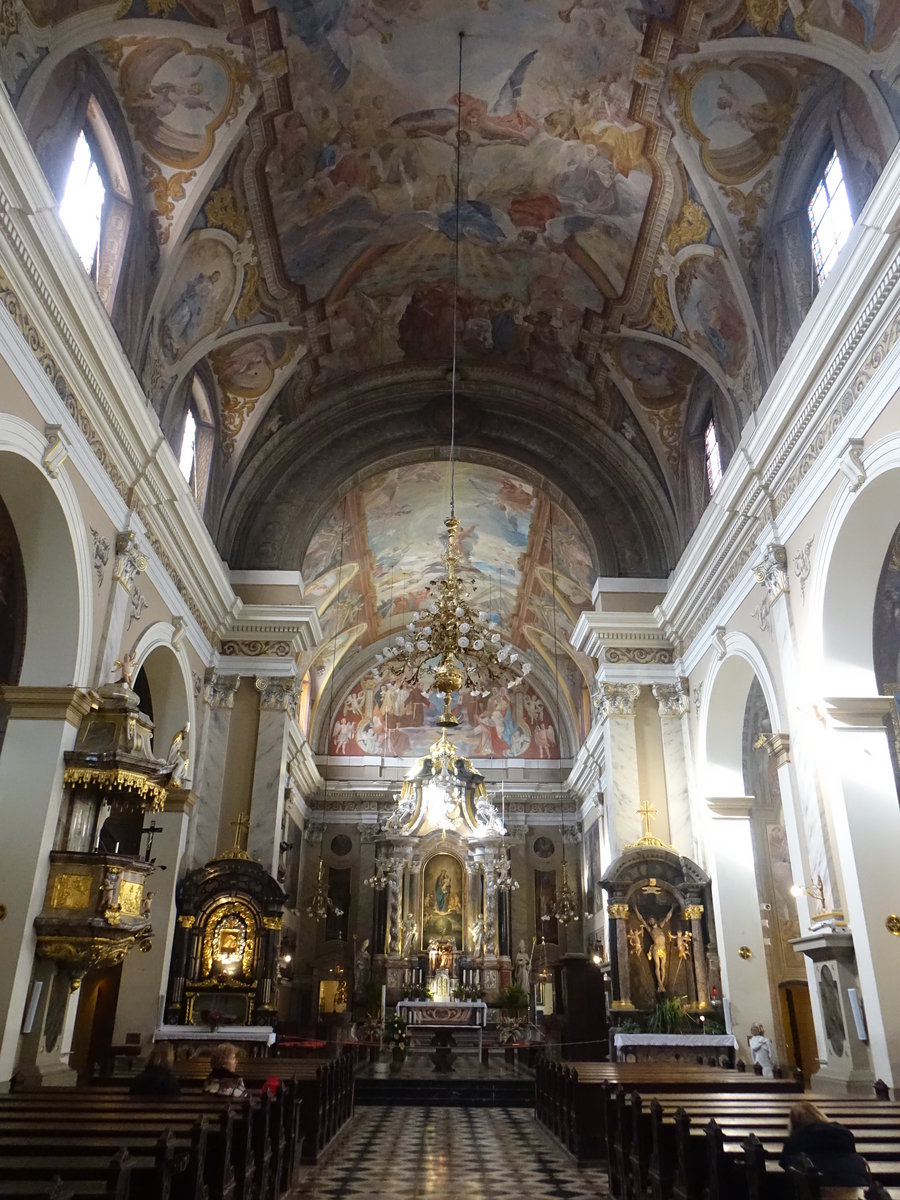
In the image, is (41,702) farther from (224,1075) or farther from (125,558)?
(224,1075)

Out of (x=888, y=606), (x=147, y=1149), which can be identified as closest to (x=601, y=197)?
(x=888, y=606)

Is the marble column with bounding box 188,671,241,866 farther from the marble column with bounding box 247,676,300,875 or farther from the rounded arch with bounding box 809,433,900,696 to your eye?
the rounded arch with bounding box 809,433,900,696

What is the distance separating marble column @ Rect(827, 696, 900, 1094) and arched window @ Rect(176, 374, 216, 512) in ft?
30.5

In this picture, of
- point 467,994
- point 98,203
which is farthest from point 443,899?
point 98,203

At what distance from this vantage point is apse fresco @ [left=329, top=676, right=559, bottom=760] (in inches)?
963

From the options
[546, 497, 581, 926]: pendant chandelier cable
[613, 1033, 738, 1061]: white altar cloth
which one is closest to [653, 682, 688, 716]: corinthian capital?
[613, 1033, 738, 1061]: white altar cloth

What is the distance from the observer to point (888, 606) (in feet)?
31.7

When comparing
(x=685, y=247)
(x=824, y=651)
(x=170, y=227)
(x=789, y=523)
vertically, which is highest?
(x=685, y=247)

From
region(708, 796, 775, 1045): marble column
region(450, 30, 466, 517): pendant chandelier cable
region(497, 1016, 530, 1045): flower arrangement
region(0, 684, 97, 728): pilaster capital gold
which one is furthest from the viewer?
region(497, 1016, 530, 1045): flower arrangement

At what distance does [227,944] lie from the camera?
12844mm

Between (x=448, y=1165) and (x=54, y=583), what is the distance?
6.24m

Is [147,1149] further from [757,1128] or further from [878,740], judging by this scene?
[878,740]

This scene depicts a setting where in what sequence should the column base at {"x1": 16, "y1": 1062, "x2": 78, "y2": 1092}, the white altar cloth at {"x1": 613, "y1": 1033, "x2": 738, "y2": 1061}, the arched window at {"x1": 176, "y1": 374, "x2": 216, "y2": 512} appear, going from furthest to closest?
the arched window at {"x1": 176, "y1": 374, "x2": 216, "y2": 512} → the white altar cloth at {"x1": 613, "y1": 1033, "x2": 738, "y2": 1061} → the column base at {"x1": 16, "y1": 1062, "x2": 78, "y2": 1092}

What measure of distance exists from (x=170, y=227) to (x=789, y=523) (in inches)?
306
